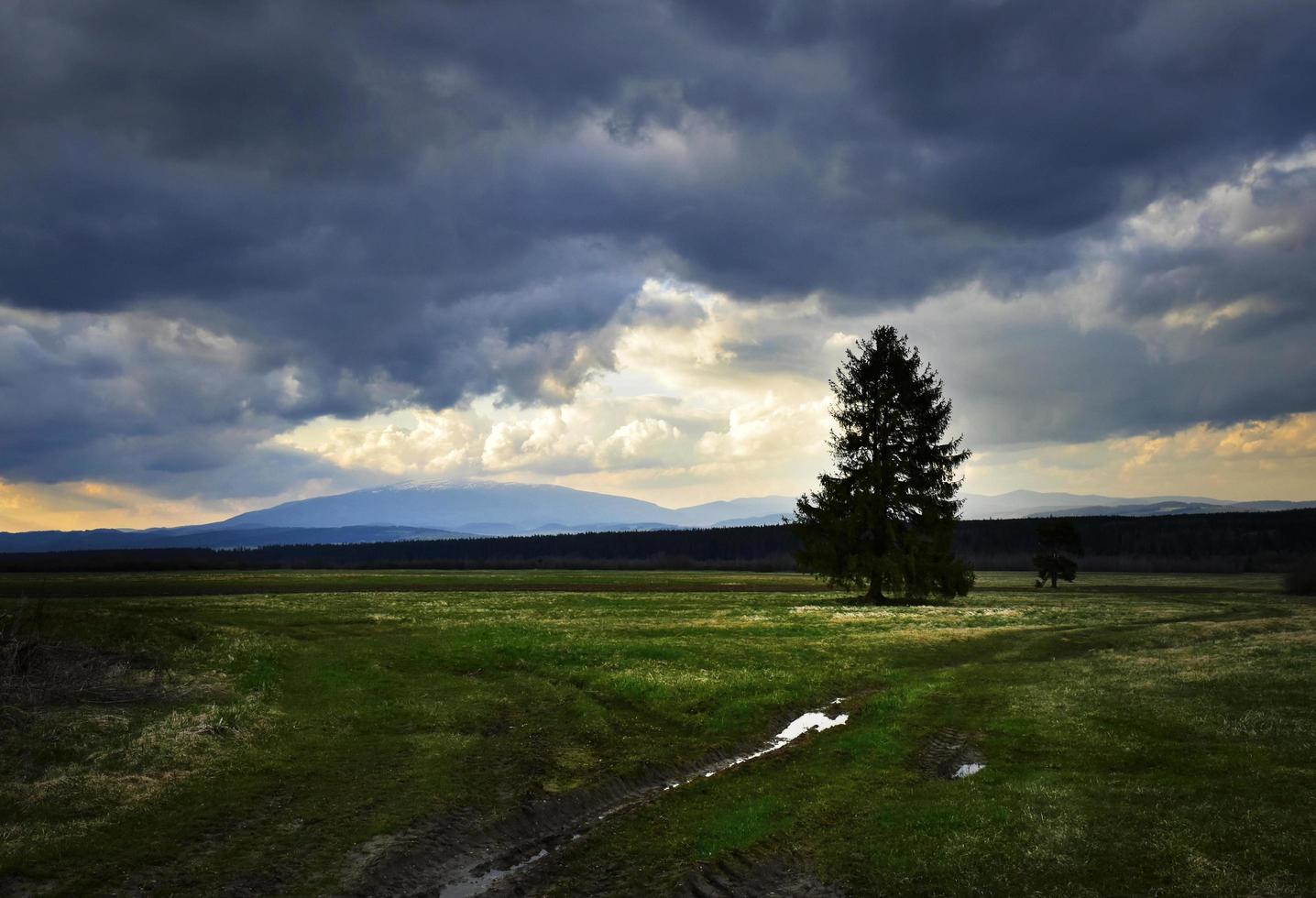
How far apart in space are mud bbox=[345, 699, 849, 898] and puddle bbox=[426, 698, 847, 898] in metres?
0.02

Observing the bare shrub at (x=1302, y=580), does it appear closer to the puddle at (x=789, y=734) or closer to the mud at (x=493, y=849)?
the puddle at (x=789, y=734)

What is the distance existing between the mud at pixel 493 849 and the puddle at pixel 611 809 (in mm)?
18

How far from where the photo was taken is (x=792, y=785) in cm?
1827

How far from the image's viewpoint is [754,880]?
43.1ft

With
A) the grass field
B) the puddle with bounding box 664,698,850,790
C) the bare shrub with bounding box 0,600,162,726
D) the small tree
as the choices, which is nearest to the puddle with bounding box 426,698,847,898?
the puddle with bounding box 664,698,850,790

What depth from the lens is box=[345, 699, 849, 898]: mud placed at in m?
13.4

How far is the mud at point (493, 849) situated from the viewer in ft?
44.1

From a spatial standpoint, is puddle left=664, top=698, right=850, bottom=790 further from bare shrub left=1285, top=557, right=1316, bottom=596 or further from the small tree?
bare shrub left=1285, top=557, right=1316, bottom=596

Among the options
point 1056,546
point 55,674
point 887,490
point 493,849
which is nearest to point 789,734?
point 493,849

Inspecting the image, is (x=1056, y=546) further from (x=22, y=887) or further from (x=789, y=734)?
(x=22, y=887)

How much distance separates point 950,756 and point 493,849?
12221 mm

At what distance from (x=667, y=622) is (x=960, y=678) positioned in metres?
22.4

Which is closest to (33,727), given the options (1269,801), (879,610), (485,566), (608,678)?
(608,678)

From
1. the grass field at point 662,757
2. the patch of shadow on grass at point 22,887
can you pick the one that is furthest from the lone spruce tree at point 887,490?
the patch of shadow on grass at point 22,887
